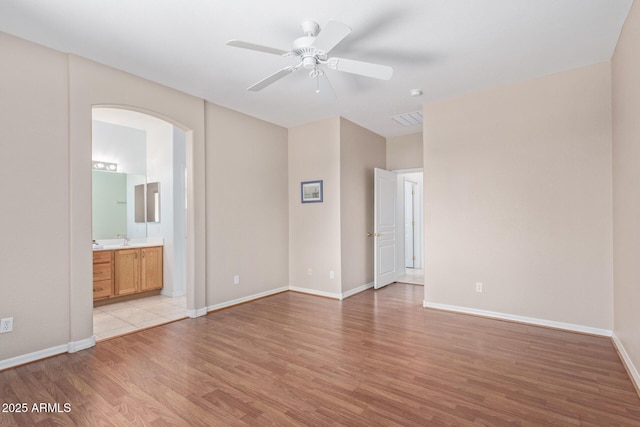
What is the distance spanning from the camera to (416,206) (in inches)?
313

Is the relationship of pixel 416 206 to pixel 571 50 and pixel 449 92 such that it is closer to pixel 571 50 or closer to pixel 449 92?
pixel 449 92

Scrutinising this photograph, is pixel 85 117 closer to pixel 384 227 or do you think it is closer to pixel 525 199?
pixel 384 227

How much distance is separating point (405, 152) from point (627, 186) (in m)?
3.64

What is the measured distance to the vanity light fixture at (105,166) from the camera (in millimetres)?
5039

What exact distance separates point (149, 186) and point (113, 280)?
1610 millimetres

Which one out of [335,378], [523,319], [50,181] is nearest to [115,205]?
[50,181]

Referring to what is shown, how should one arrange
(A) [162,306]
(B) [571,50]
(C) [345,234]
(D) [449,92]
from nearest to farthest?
(B) [571,50] < (D) [449,92] < (A) [162,306] < (C) [345,234]

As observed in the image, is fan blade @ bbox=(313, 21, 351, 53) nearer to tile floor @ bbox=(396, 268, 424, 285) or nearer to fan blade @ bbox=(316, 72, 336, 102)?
Result: fan blade @ bbox=(316, 72, 336, 102)

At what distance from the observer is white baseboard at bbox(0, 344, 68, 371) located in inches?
104

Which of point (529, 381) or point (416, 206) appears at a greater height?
point (416, 206)

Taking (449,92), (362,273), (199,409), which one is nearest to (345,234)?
(362,273)

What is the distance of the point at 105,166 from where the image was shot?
5160 millimetres

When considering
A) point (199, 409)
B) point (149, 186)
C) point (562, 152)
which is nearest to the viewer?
point (199, 409)

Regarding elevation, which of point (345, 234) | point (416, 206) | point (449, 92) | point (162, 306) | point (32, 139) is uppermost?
point (449, 92)
